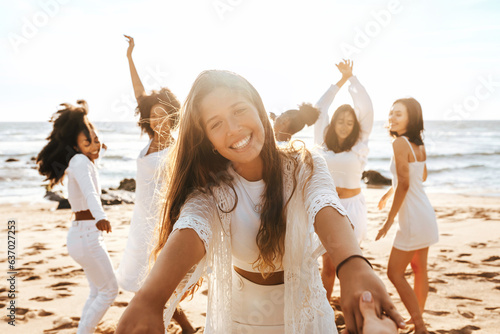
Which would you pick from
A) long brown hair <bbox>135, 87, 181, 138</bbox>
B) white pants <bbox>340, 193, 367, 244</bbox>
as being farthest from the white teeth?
white pants <bbox>340, 193, 367, 244</bbox>

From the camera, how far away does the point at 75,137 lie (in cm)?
360

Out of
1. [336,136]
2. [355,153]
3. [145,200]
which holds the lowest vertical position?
[145,200]

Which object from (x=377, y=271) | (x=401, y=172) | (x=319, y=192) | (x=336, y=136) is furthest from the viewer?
(x=377, y=271)

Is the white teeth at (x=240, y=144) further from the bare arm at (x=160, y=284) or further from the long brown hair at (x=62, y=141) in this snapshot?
the long brown hair at (x=62, y=141)

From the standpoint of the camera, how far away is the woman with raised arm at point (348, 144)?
4098 mm

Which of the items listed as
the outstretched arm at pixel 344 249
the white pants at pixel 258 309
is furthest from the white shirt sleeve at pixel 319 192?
the white pants at pixel 258 309

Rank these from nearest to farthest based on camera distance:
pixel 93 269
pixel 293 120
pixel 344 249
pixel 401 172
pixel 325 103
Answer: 1. pixel 344 249
2. pixel 93 269
3. pixel 401 172
4. pixel 293 120
5. pixel 325 103

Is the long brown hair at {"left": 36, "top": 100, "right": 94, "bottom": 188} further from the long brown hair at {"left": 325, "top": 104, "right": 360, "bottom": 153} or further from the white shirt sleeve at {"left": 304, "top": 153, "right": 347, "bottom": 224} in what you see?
the white shirt sleeve at {"left": 304, "top": 153, "right": 347, "bottom": 224}

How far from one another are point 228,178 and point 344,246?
0.76 m

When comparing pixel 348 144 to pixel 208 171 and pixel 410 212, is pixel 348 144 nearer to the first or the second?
pixel 410 212

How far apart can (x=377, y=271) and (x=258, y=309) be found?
401cm

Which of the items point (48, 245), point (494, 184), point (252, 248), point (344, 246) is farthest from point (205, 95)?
point (494, 184)

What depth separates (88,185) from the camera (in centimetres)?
338

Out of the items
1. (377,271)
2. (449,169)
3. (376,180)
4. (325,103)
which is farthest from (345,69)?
(449,169)
